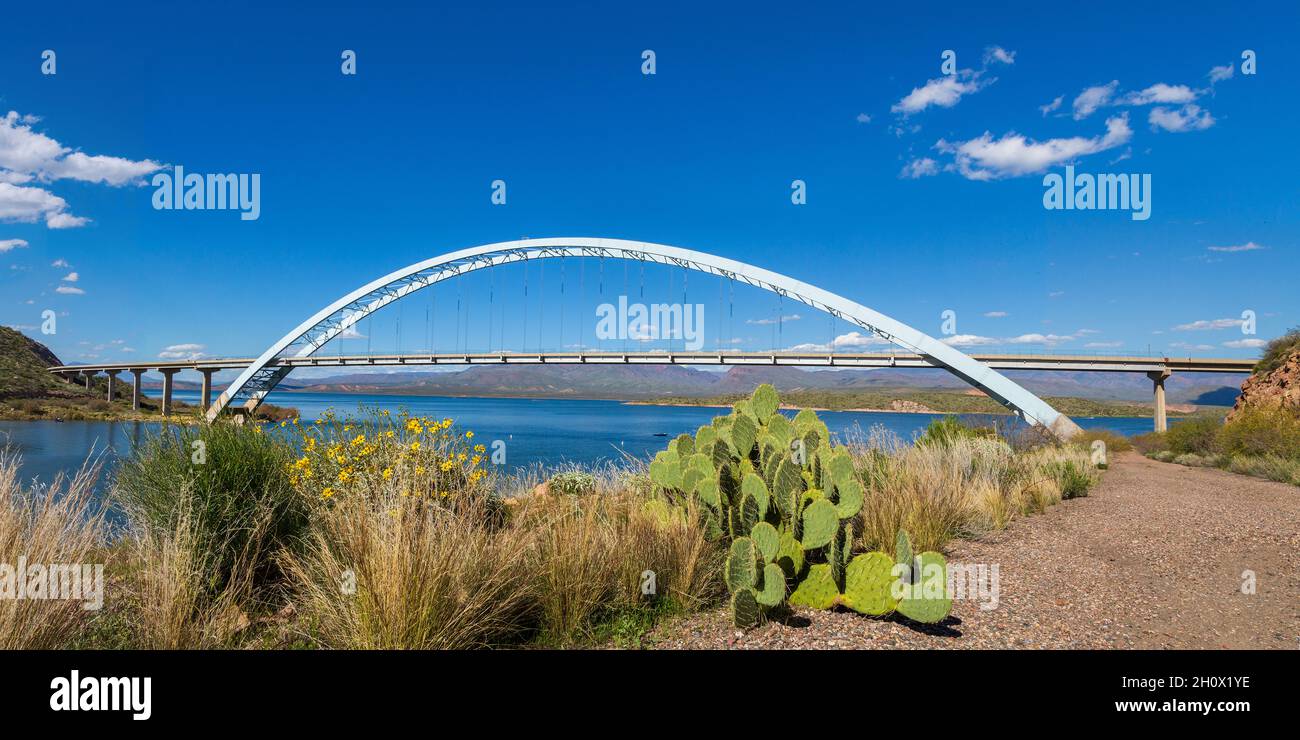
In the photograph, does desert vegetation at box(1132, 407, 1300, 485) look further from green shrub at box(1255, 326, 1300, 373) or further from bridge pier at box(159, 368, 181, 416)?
bridge pier at box(159, 368, 181, 416)

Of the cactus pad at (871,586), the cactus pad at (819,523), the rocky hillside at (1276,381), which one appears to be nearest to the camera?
the cactus pad at (871,586)

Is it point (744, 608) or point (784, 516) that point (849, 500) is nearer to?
point (784, 516)

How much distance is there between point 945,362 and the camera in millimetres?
34500

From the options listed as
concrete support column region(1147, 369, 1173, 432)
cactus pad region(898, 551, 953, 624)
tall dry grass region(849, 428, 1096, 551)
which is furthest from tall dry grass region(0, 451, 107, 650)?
concrete support column region(1147, 369, 1173, 432)

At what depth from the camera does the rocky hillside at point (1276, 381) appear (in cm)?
1667

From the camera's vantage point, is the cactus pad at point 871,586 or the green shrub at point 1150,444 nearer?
the cactus pad at point 871,586

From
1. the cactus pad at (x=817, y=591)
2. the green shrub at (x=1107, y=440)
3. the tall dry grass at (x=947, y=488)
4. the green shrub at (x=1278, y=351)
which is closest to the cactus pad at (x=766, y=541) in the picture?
the cactus pad at (x=817, y=591)

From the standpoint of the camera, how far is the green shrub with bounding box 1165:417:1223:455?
15.9 meters

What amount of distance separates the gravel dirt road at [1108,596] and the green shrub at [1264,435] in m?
7.56

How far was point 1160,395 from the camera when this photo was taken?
128ft

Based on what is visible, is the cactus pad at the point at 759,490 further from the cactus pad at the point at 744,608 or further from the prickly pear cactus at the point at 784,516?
the cactus pad at the point at 744,608
